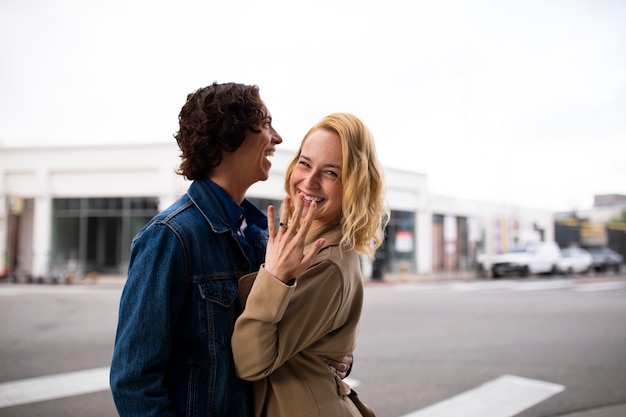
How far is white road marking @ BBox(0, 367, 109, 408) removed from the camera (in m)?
5.18

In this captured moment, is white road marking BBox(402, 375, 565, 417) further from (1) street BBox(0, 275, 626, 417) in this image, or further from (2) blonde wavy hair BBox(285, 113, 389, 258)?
(2) blonde wavy hair BBox(285, 113, 389, 258)

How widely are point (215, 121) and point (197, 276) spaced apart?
1.77 feet

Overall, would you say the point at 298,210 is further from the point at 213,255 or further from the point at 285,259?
the point at 213,255

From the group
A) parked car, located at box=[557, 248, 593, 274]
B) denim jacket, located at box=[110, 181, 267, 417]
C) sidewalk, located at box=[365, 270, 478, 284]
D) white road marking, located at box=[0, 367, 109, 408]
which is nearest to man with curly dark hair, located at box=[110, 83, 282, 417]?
denim jacket, located at box=[110, 181, 267, 417]

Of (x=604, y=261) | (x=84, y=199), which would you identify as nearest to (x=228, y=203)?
(x=84, y=199)

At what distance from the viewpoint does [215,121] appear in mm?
1829

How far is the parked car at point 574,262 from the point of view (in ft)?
111

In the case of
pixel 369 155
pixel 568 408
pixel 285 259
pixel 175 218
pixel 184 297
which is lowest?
pixel 568 408

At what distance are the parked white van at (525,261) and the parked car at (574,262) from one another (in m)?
1.36

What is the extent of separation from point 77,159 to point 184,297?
27334mm

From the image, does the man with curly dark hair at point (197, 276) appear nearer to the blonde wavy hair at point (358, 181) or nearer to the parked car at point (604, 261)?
the blonde wavy hair at point (358, 181)

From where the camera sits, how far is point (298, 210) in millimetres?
1754

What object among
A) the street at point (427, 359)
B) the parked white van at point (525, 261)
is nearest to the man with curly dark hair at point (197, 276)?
the street at point (427, 359)

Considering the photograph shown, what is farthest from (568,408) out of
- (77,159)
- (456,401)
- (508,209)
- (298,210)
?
(508,209)
